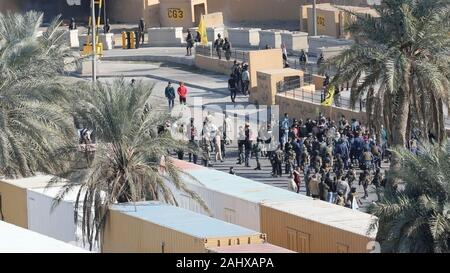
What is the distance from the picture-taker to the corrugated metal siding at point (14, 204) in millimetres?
30328

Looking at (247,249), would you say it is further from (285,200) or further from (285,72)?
(285,72)

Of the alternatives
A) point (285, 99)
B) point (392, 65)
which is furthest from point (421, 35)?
point (285, 99)

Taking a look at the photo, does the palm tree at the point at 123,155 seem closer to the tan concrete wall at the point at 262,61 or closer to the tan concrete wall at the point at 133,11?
the tan concrete wall at the point at 262,61

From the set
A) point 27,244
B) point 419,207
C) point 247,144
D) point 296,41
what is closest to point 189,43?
point 296,41

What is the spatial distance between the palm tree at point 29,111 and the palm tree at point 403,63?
600 centimetres

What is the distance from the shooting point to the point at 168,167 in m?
29.2

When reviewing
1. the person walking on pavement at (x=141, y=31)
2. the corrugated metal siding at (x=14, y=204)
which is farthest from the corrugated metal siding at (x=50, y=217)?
the person walking on pavement at (x=141, y=31)

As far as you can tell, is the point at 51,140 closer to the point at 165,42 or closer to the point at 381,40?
the point at 381,40

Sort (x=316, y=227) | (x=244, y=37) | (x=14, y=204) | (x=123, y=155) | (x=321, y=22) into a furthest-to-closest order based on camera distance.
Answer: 1. (x=244, y=37)
2. (x=321, y=22)
3. (x=14, y=204)
4. (x=123, y=155)
5. (x=316, y=227)

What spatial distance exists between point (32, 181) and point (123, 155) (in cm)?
312

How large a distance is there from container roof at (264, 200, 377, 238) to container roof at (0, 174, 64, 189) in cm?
554

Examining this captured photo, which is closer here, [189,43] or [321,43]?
[321,43]

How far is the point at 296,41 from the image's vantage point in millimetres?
54844
